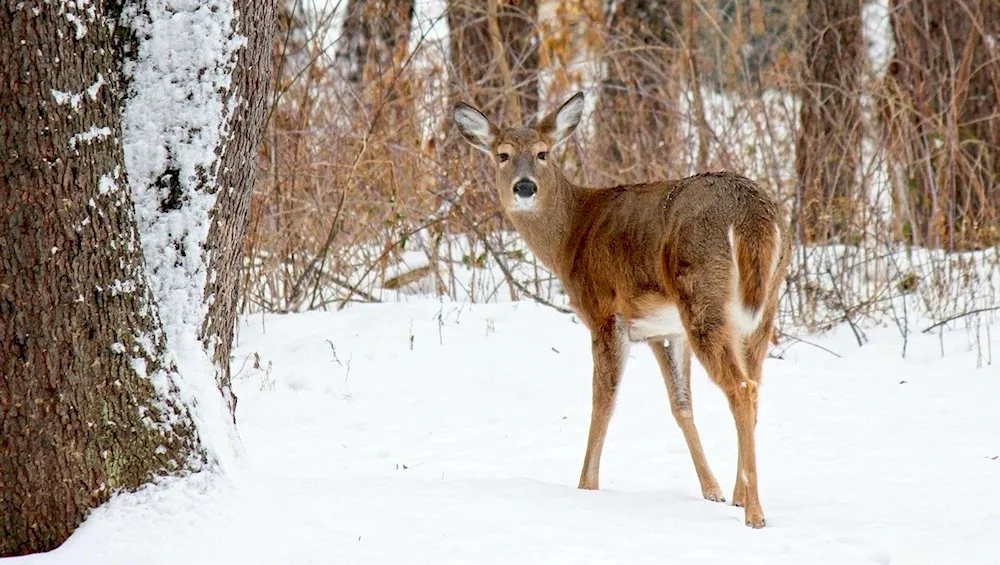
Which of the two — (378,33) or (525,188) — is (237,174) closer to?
(525,188)

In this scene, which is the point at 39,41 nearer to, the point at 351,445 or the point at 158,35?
the point at 158,35

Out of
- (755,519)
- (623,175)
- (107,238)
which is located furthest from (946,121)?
(107,238)

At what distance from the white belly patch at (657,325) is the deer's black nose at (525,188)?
1.08 meters

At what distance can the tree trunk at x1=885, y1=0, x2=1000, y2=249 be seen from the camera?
9.35 metres

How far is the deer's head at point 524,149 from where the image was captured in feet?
20.7

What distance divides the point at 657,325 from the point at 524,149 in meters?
1.54

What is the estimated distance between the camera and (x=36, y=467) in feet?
11.4

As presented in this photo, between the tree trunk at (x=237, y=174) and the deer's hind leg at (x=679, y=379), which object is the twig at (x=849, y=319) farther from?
the tree trunk at (x=237, y=174)

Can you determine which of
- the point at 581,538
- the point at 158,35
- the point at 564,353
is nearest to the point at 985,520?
the point at 581,538

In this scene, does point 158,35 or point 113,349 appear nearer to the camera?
point 113,349

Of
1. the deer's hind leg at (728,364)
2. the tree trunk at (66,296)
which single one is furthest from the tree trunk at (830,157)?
the tree trunk at (66,296)

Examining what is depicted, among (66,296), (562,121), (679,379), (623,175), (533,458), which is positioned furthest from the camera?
(623,175)

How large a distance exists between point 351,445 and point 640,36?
903 centimetres

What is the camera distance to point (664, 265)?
5.07 metres
